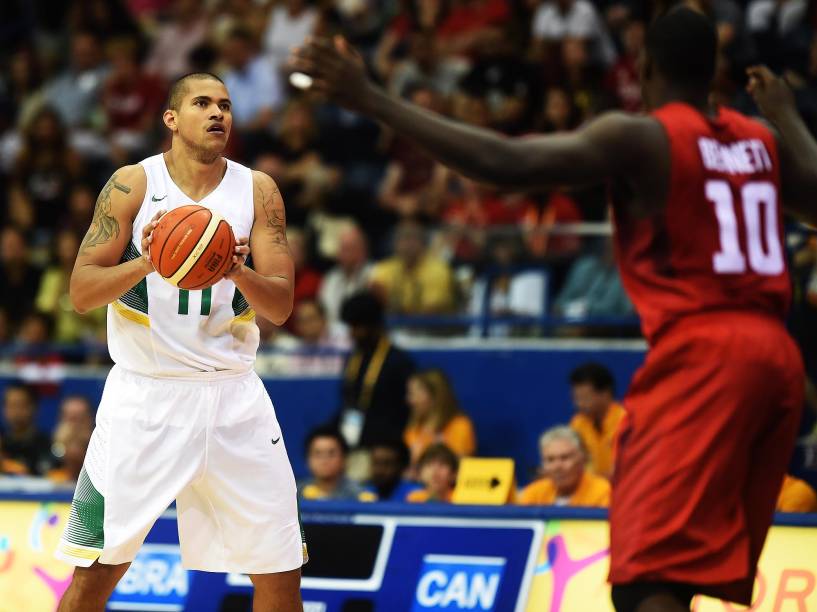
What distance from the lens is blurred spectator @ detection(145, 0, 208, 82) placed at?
15602 millimetres

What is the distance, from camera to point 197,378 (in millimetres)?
5391

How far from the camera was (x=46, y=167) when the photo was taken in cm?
1467

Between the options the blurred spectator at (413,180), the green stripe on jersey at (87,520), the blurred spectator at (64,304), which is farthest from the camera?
the blurred spectator at (64,304)

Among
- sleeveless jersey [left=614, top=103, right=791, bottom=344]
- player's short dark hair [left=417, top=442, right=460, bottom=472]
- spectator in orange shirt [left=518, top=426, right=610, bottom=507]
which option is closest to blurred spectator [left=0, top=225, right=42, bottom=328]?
player's short dark hair [left=417, top=442, right=460, bottom=472]

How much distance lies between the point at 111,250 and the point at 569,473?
137 inches

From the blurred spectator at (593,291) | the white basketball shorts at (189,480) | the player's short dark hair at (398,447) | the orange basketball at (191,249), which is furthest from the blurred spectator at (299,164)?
the orange basketball at (191,249)

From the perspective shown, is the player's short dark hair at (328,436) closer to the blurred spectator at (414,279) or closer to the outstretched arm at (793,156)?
the blurred spectator at (414,279)

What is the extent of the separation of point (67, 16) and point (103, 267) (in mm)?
12580

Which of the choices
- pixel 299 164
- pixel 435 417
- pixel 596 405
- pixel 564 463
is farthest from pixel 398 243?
pixel 564 463

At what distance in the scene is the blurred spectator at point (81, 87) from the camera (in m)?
15.5

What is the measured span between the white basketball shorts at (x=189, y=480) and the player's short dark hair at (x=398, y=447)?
11.9 ft

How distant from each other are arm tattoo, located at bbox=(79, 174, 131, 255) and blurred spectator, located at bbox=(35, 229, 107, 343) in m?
7.41

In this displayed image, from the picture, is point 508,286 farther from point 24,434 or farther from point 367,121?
point 24,434

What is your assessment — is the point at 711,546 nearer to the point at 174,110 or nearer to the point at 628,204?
the point at 628,204
